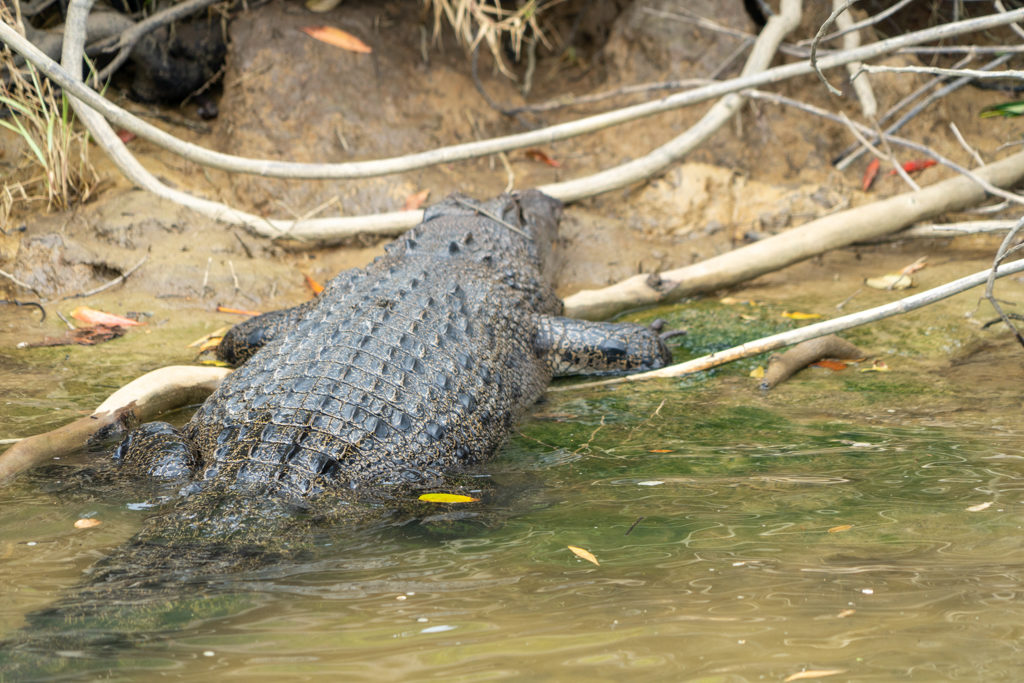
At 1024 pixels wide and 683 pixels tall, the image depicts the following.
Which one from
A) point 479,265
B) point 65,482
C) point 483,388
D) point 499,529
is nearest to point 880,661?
point 499,529

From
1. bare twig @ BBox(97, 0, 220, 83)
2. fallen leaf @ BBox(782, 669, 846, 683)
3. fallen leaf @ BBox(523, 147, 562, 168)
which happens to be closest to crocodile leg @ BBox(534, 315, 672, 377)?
fallen leaf @ BBox(523, 147, 562, 168)

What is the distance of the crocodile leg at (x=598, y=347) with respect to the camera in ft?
15.1

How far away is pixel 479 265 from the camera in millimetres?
4691

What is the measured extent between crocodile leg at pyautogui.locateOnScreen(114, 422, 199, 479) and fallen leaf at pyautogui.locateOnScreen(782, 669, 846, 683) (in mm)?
2111

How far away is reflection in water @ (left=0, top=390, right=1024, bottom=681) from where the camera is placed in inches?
72.0

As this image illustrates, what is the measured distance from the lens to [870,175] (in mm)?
6305

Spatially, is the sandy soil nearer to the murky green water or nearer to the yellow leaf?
the murky green water

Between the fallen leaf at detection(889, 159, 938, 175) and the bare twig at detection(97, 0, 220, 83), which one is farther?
the fallen leaf at detection(889, 159, 938, 175)

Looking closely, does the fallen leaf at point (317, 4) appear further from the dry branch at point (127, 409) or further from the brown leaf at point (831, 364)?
the brown leaf at point (831, 364)

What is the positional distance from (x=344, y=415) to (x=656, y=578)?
1376mm

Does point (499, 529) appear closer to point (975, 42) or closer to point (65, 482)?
point (65, 482)

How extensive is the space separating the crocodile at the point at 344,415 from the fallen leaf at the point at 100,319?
0.76 metres

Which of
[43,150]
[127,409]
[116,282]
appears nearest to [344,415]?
[127,409]

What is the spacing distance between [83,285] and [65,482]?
2789 millimetres
